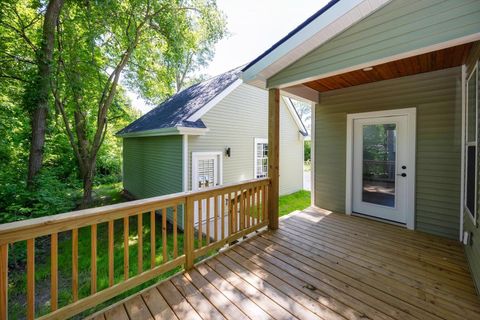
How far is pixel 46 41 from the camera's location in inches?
225

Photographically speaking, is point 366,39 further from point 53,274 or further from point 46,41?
point 46,41

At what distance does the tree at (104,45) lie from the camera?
21.0ft

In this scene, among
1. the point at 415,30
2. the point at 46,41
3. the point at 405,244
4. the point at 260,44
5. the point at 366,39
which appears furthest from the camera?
the point at 260,44

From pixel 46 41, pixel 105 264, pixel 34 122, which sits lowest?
pixel 105 264

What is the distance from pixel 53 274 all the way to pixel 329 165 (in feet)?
15.5

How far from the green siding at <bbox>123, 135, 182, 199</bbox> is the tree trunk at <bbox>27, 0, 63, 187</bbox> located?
2.96m

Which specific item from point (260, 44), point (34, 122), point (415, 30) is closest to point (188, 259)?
point (415, 30)

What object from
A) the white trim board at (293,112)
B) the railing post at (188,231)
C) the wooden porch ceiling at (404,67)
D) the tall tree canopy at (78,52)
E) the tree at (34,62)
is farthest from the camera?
the white trim board at (293,112)

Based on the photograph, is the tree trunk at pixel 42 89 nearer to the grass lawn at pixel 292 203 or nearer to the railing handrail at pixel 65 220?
the railing handrail at pixel 65 220

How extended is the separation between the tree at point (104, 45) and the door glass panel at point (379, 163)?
6.64 m

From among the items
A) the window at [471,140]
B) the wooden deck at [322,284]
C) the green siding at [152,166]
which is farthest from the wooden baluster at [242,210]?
the green siding at [152,166]

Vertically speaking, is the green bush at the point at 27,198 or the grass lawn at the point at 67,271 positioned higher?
the green bush at the point at 27,198

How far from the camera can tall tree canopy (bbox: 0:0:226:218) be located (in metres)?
5.53

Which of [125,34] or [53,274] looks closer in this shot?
[53,274]
